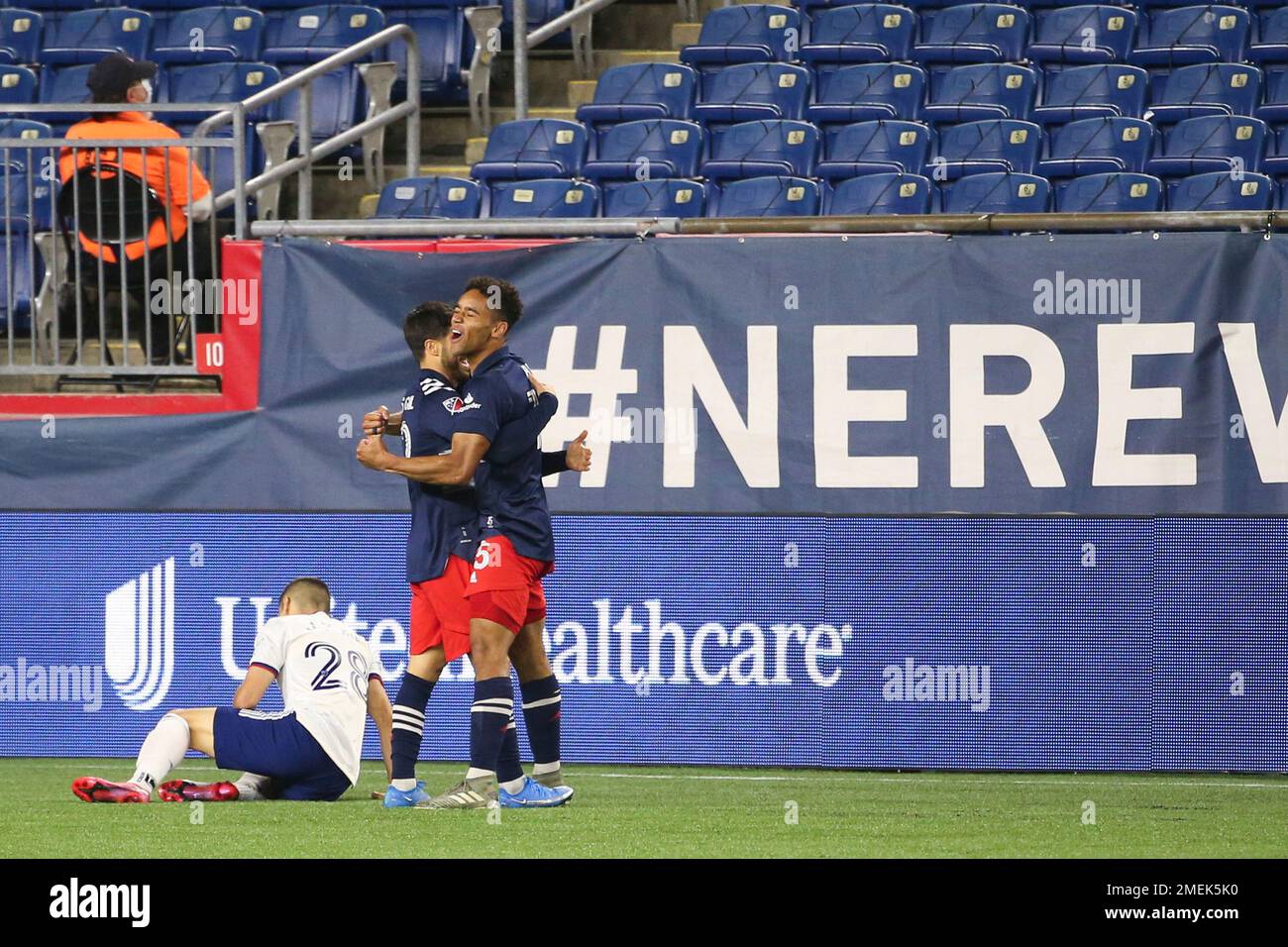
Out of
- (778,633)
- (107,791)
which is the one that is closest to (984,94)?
(778,633)

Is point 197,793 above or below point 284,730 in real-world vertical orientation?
below

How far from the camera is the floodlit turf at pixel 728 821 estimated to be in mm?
6543

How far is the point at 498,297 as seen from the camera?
25.6 feet

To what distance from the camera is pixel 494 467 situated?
783 cm

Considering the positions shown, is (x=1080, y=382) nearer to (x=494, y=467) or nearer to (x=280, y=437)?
(x=494, y=467)

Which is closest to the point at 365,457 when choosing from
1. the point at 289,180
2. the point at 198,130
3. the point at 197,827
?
the point at 197,827

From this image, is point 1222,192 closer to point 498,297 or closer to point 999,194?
point 999,194

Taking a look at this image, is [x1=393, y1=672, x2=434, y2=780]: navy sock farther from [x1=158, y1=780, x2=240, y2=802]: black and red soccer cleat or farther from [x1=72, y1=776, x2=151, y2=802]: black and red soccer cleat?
[x1=72, y1=776, x2=151, y2=802]: black and red soccer cleat

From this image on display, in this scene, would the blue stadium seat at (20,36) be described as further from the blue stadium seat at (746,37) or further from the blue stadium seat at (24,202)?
the blue stadium seat at (746,37)

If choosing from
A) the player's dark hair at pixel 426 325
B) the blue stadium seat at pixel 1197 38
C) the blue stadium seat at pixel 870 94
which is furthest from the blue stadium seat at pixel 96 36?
the player's dark hair at pixel 426 325

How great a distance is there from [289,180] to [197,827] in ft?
24.8

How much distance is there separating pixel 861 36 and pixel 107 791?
28.4ft

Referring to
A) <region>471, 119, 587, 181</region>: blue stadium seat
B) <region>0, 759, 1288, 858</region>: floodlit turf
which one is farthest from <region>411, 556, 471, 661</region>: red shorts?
<region>471, 119, 587, 181</region>: blue stadium seat

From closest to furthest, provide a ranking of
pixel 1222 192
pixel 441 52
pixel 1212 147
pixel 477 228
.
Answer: pixel 477 228
pixel 1222 192
pixel 1212 147
pixel 441 52
